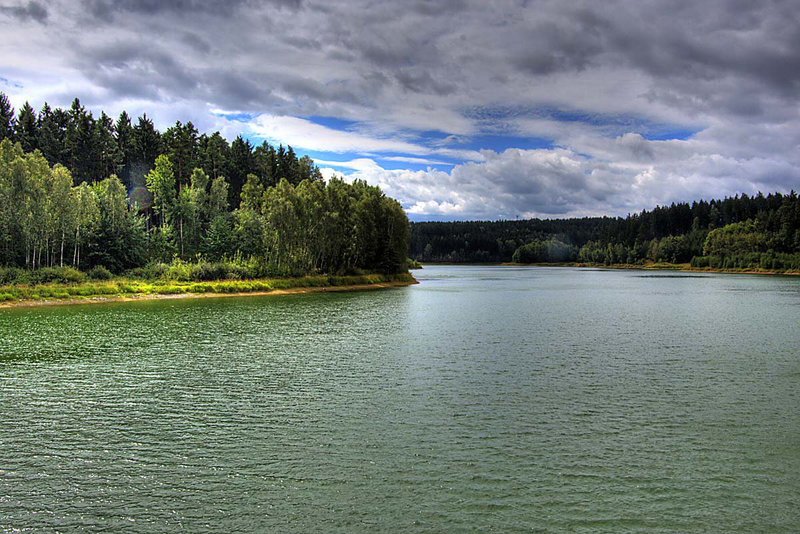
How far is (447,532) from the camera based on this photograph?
856 cm

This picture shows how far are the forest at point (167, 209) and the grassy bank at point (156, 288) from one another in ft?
10.8

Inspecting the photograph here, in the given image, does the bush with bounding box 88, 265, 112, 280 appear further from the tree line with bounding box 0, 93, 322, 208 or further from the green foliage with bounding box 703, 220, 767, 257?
the green foliage with bounding box 703, 220, 767, 257

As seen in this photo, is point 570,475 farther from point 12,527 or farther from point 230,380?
point 230,380

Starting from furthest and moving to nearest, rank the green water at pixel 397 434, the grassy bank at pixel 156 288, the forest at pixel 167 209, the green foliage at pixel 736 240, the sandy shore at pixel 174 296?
1. the green foliage at pixel 736 240
2. the forest at pixel 167 209
3. the grassy bank at pixel 156 288
4. the sandy shore at pixel 174 296
5. the green water at pixel 397 434

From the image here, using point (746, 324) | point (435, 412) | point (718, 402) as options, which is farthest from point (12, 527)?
point (746, 324)

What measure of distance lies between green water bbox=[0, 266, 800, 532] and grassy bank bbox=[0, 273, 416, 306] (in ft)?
79.3

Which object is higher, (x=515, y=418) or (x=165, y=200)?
(x=165, y=200)

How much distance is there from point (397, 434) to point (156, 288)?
171ft

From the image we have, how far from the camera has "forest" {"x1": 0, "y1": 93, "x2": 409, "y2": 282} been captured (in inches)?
2298

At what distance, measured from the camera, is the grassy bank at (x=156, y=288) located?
4878 centimetres

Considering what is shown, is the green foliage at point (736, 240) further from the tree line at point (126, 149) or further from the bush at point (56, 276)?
the bush at point (56, 276)

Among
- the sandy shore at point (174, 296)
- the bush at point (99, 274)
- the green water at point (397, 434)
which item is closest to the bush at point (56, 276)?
the bush at point (99, 274)

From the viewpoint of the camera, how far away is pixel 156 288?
2269 inches

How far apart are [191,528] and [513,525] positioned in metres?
5.52
